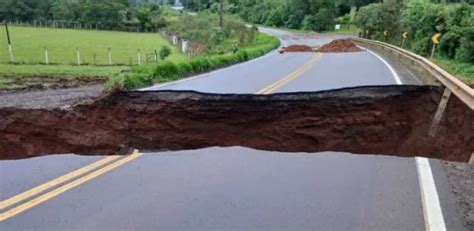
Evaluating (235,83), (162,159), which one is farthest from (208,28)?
(162,159)

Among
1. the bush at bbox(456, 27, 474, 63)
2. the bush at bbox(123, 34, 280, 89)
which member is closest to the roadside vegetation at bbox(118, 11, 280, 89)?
the bush at bbox(123, 34, 280, 89)

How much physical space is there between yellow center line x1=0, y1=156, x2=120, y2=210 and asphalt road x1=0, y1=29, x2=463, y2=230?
0.12 m

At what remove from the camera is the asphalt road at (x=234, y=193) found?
4184 millimetres

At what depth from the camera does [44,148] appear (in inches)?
209

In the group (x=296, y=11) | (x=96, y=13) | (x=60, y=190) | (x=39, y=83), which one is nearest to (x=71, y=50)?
(x=39, y=83)

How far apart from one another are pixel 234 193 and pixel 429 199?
205 cm

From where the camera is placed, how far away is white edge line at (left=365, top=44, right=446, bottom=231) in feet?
13.8

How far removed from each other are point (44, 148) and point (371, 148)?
3.68 meters

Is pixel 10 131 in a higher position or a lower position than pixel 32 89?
higher

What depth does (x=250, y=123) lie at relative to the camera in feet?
16.6

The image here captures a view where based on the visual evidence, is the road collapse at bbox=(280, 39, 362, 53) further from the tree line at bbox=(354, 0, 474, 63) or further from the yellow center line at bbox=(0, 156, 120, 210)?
the yellow center line at bbox=(0, 156, 120, 210)

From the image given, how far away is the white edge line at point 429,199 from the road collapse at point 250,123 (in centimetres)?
46

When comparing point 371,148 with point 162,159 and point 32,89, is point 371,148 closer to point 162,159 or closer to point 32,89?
point 162,159

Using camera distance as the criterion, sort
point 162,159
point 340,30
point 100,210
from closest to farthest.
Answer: point 100,210 → point 162,159 → point 340,30
